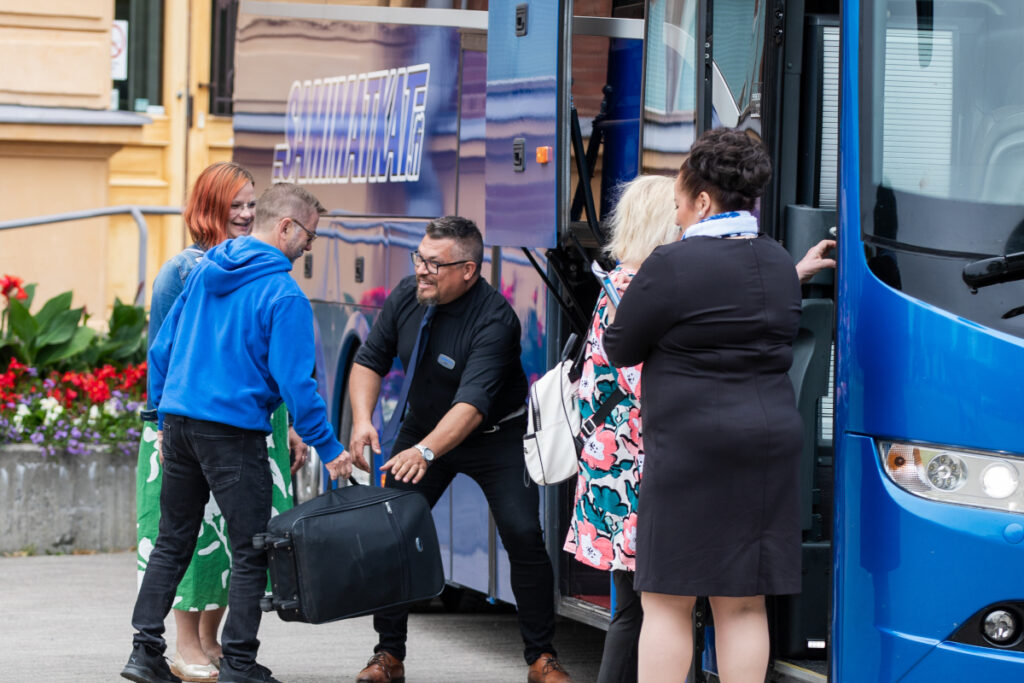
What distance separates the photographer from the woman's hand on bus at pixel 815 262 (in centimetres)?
483

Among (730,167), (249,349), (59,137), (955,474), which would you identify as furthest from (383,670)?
(59,137)

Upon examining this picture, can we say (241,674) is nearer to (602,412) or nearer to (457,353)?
(457,353)

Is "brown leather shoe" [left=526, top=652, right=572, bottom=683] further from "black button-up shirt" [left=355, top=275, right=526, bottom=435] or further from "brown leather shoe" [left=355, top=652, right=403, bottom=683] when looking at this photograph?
"black button-up shirt" [left=355, top=275, right=526, bottom=435]

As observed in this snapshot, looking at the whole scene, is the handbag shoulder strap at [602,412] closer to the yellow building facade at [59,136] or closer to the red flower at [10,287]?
the red flower at [10,287]

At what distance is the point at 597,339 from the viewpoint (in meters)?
5.27

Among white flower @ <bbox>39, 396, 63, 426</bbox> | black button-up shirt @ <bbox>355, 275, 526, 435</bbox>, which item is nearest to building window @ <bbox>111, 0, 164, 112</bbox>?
white flower @ <bbox>39, 396, 63, 426</bbox>

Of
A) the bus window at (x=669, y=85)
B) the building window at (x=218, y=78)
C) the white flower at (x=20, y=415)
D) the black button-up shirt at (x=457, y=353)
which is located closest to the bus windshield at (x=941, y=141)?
the bus window at (x=669, y=85)

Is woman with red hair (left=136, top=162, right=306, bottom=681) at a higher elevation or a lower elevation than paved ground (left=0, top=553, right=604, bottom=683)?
higher

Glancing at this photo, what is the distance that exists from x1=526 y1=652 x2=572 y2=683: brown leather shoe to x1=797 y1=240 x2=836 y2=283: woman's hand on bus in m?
2.02

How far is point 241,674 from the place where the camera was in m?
5.94

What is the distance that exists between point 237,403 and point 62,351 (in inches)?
176

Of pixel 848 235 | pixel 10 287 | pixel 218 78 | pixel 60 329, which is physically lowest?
pixel 60 329

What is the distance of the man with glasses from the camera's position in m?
6.21

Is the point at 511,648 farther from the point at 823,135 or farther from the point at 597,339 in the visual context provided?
the point at 823,135
